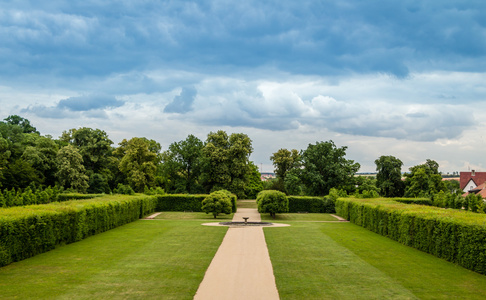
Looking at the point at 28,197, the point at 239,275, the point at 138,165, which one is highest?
the point at 138,165

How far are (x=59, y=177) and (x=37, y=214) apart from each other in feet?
133

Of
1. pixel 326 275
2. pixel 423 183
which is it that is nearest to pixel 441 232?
pixel 326 275

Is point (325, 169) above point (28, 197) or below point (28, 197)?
above

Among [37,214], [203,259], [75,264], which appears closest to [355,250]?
[203,259]

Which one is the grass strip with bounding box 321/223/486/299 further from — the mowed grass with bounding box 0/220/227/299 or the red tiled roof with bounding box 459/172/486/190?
the red tiled roof with bounding box 459/172/486/190

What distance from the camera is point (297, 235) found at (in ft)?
74.4

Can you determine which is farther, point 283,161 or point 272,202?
point 283,161

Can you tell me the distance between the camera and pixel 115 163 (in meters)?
62.8

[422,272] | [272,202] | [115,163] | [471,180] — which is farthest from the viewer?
[471,180]

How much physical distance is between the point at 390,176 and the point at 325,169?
14838mm

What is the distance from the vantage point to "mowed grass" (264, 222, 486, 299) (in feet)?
33.6

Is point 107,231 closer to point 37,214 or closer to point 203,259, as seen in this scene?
point 37,214

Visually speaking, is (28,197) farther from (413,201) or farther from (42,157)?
(413,201)

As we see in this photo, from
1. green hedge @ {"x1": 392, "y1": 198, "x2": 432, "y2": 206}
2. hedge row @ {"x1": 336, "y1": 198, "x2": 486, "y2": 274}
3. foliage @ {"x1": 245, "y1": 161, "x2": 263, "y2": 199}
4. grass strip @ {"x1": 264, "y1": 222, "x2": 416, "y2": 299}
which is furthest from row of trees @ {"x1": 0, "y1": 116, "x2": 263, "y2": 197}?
grass strip @ {"x1": 264, "y1": 222, "x2": 416, "y2": 299}
